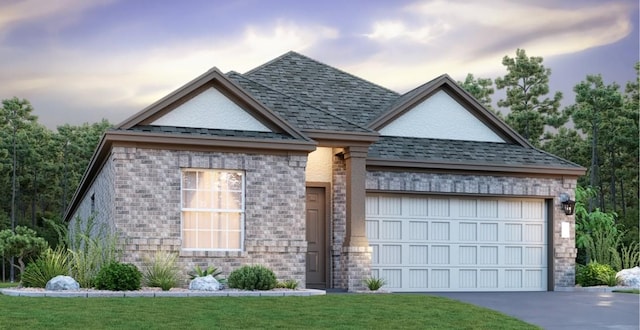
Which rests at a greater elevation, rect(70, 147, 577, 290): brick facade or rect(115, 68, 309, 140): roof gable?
rect(115, 68, 309, 140): roof gable

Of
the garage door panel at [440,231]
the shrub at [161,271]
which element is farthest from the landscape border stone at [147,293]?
the garage door panel at [440,231]

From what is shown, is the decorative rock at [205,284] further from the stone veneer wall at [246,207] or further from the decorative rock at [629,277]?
the decorative rock at [629,277]

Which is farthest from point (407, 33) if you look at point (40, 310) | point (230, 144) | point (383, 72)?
point (40, 310)

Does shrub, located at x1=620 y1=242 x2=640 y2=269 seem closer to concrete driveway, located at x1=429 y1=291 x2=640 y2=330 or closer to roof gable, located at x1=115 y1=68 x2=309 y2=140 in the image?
concrete driveway, located at x1=429 y1=291 x2=640 y2=330

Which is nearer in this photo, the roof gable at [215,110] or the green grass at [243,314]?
the green grass at [243,314]

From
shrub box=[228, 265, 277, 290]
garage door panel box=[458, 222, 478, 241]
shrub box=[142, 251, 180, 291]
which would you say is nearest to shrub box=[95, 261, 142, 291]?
shrub box=[142, 251, 180, 291]

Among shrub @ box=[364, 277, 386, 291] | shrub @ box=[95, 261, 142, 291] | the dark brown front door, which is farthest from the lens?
the dark brown front door

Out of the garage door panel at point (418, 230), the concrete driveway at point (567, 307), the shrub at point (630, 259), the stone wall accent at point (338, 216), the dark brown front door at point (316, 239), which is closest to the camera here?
the concrete driveway at point (567, 307)

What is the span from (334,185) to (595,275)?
739cm

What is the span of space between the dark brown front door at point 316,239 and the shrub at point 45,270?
19.6 feet

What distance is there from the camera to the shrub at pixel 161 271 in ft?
55.0

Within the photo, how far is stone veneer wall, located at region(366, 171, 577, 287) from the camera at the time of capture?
20.8m

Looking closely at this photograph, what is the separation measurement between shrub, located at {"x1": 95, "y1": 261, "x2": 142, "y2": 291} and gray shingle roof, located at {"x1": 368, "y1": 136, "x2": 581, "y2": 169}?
272 inches

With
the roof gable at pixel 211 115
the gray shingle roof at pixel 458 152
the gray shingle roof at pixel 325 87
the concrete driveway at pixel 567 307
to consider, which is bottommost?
the concrete driveway at pixel 567 307
